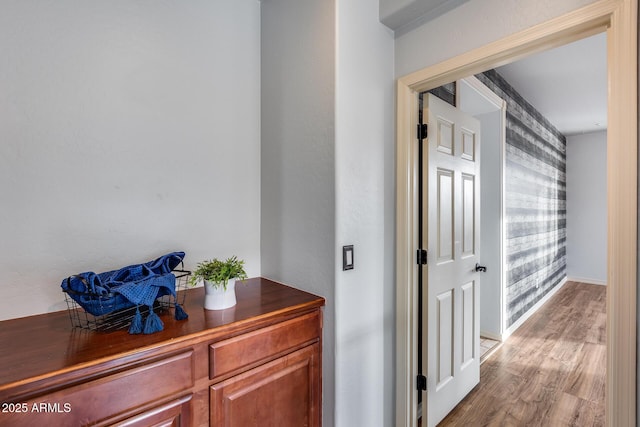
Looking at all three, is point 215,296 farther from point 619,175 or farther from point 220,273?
point 619,175

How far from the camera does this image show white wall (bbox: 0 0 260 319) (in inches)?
44.5

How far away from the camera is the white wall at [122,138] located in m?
1.13

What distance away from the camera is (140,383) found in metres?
0.89

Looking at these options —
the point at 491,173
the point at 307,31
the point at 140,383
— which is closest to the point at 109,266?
the point at 140,383

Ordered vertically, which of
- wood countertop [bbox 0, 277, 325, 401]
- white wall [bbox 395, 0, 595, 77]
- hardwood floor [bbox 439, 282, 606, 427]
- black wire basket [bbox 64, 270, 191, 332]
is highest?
white wall [bbox 395, 0, 595, 77]

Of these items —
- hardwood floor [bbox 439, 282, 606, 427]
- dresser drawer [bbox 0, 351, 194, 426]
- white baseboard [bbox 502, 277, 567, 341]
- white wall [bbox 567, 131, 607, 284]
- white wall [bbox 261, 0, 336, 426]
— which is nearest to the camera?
dresser drawer [bbox 0, 351, 194, 426]

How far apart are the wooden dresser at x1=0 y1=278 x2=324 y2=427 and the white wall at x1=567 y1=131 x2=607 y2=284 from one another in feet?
21.0

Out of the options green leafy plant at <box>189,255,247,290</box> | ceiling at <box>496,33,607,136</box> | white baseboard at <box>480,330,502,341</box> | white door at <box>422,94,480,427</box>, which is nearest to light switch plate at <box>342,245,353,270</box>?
green leafy plant at <box>189,255,247,290</box>

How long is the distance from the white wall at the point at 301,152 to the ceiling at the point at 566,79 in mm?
1787

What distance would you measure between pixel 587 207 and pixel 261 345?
266 inches

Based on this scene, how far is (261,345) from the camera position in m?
1.16

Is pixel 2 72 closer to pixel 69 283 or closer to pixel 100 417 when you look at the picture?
pixel 69 283

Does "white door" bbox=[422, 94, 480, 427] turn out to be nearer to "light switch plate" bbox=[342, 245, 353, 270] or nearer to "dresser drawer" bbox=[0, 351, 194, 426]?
"light switch plate" bbox=[342, 245, 353, 270]

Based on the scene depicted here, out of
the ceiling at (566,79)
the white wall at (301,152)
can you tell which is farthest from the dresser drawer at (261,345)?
the ceiling at (566,79)
